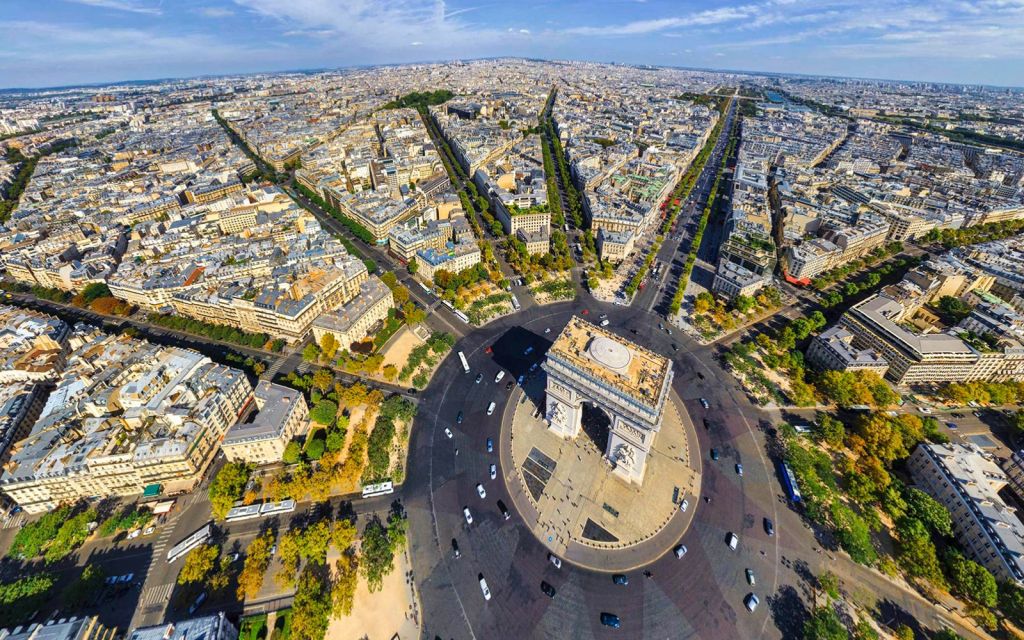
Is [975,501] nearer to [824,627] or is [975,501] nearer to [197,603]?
[824,627]

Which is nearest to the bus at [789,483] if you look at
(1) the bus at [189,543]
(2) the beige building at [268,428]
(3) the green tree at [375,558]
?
(3) the green tree at [375,558]

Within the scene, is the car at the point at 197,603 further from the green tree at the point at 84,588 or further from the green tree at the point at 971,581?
the green tree at the point at 971,581

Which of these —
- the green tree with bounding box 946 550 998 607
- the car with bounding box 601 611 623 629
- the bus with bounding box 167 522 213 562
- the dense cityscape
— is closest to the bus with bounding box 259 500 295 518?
the dense cityscape

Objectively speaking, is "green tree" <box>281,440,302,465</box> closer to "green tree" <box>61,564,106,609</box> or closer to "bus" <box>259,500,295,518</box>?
"bus" <box>259,500,295,518</box>

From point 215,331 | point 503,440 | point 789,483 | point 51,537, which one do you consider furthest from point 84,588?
point 789,483

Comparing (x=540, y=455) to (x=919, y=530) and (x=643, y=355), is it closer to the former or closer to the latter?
(x=643, y=355)
